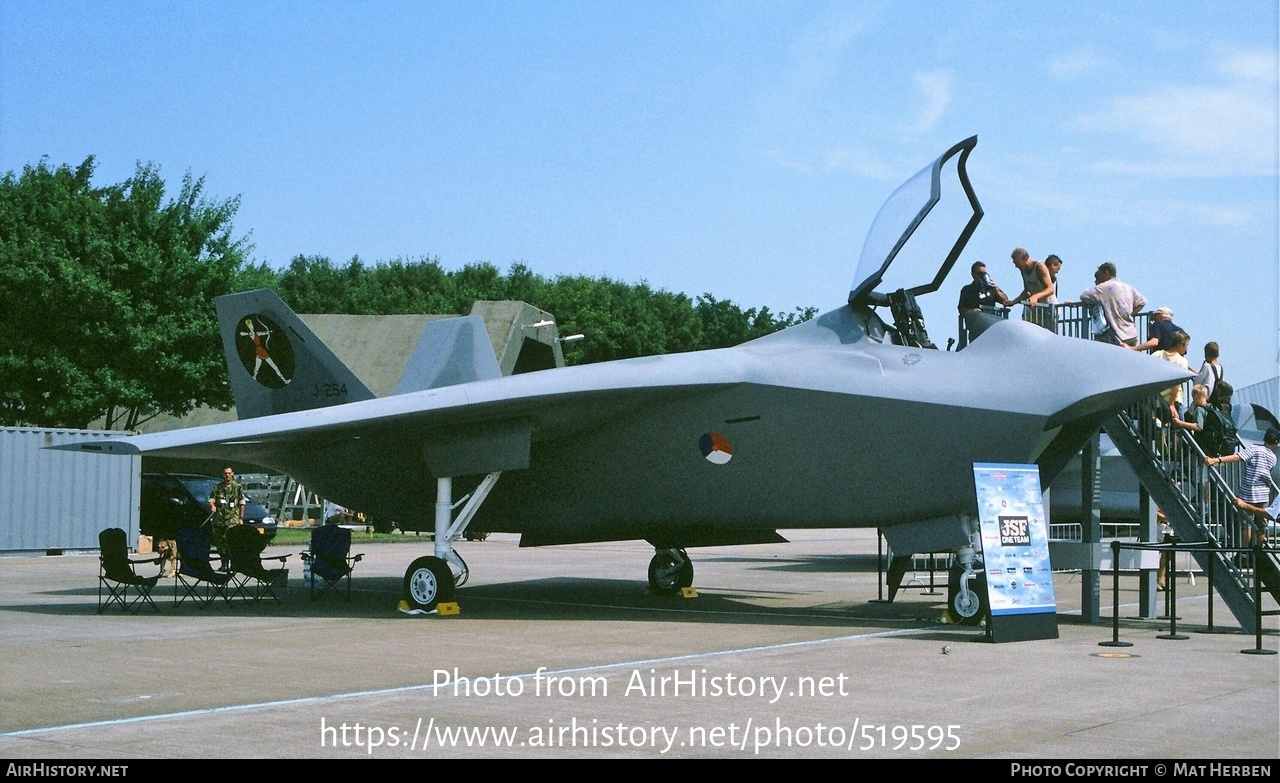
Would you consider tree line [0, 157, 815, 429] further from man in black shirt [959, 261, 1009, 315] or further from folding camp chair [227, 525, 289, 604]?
man in black shirt [959, 261, 1009, 315]

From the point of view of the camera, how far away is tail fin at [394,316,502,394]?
63.1ft

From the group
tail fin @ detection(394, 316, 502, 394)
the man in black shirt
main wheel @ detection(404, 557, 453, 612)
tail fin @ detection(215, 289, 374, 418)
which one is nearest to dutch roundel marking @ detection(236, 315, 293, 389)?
tail fin @ detection(215, 289, 374, 418)

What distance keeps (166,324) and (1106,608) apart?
28652mm

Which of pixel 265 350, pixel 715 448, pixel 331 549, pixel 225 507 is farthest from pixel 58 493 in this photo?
pixel 715 448

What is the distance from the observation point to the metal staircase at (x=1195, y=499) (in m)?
13.9

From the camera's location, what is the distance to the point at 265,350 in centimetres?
1827

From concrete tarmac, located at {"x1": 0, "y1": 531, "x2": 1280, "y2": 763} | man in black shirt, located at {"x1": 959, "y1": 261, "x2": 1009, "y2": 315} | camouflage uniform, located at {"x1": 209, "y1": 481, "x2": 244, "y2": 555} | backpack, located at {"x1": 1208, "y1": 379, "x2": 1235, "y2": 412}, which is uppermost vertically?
man in black shirt, located at {"x1": 959, "y1": 261, "x2": 1009, "y2": 315}

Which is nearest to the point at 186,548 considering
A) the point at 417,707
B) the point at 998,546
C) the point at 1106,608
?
the point at 417,707

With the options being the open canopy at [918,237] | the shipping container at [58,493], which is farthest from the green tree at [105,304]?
the open canopy at [918,237]

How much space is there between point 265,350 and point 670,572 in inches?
257

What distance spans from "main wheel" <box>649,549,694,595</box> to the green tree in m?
23.5

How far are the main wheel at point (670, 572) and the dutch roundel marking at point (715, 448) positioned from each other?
12.2ft

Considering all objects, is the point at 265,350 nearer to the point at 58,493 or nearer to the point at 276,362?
the point at 276,362

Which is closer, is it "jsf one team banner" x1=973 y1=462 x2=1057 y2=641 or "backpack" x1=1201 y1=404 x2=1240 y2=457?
"jsf one team banner" x1=973 y1=462 x2=1057 y2=641
